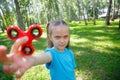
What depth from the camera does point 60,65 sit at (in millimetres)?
2199

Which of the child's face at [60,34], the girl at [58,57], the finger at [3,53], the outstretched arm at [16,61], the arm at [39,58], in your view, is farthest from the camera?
the child's face at [60,34]

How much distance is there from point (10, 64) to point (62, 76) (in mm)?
925

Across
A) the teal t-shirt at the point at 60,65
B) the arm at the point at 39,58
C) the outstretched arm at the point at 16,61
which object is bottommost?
the teal t-shirt at the point at 60,65

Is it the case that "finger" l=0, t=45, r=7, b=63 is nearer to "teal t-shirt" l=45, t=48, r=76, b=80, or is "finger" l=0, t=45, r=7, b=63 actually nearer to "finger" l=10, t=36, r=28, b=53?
"finger" l=10, t=36, r=28, b=53

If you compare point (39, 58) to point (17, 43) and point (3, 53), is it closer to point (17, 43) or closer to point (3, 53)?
point (17, 43)

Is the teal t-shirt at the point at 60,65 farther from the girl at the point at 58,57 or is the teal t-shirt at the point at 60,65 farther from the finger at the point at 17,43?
the finger at the point at 17,43

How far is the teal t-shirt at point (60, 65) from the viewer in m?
2.13

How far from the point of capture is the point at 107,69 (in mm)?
5965

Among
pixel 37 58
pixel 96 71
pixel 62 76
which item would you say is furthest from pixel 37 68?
pixel 37 58

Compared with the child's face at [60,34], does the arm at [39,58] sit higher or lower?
lower

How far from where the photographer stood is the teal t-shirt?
7.00ft

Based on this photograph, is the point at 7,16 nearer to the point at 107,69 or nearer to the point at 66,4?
the point at 66,4

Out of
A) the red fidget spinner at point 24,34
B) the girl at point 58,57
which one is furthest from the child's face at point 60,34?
the red fidget spinner at point 24,34

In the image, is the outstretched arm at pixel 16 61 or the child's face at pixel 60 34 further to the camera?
the child's face at pixel 60 34
